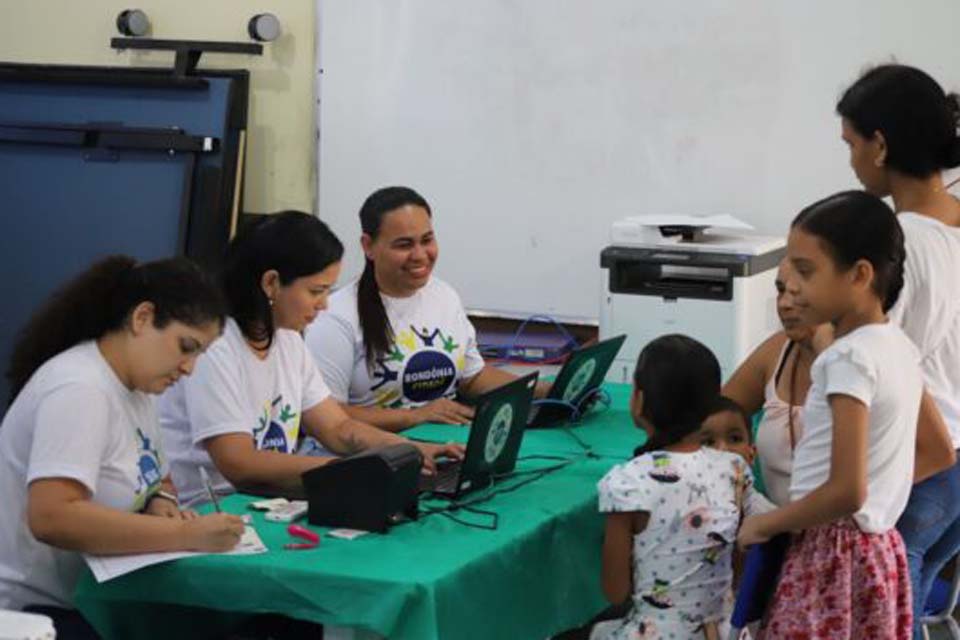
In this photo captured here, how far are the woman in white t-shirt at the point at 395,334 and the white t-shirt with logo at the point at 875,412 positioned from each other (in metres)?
1.37

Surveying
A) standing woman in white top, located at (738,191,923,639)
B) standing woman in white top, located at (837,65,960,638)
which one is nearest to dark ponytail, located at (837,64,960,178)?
standing woman in white top, located at (837,65,960,638)

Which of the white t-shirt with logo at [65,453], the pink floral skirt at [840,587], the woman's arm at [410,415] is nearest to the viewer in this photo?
the pink floral skirt at [840,587]

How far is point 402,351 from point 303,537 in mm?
1186

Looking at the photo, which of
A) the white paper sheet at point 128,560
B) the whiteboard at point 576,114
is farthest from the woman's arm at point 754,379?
the whiteboard at point 576,114

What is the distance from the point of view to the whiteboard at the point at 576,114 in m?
4.77

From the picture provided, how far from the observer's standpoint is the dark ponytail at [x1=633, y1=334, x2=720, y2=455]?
2627 mm

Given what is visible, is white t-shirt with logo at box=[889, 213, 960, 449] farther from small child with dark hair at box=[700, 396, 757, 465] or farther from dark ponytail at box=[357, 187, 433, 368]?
dark ponytail at box=[357, 187, 433, 368]

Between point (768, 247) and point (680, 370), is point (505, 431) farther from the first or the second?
point (768, 247)

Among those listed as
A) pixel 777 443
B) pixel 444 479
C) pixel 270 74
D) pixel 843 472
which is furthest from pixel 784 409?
pixel 270 74

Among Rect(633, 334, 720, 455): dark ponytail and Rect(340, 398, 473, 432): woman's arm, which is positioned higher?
Rect(633, 334, 720, 455): dark ponytail

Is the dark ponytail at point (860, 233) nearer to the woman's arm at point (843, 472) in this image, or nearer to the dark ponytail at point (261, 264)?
the woman's arm at point (843, 472)

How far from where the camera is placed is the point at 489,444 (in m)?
3.01

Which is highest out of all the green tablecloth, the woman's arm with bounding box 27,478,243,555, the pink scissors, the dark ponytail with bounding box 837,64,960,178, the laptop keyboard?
the dark ponytail with bounding box 837,64,960,178

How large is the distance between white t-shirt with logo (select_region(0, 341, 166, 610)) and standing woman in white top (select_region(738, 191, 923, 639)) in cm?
105
